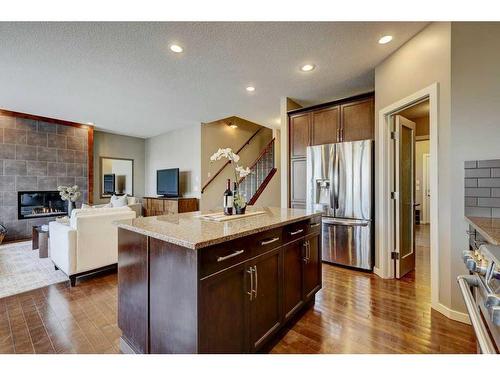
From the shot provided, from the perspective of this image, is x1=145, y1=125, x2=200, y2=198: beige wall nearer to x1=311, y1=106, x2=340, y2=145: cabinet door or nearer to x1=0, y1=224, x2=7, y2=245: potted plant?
x1=311, y1=106, x2=340, y2=145: cabinet door

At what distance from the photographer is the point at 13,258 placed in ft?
11.9

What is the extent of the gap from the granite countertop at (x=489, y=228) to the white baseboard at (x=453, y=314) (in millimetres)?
834

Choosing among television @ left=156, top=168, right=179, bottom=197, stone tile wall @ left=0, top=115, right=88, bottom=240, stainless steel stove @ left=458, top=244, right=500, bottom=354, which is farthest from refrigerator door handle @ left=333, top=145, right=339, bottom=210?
stone tile wall @ left=0, top=115, right=88, bottom=240

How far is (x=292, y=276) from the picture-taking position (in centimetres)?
181

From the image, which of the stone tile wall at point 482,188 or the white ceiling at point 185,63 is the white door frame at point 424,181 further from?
the stone tile wall at point 482,188

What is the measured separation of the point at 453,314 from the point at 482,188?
3.55ft

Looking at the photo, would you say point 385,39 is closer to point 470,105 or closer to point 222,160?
point 470,105

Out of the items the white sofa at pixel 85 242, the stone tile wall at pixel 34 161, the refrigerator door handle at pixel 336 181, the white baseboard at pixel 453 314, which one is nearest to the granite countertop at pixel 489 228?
the white baseboard at pixel 453 314

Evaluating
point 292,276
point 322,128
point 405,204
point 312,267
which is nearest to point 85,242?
point 292,276

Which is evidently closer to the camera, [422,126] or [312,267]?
[312,267]

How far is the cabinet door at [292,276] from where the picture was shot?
5.65 ft

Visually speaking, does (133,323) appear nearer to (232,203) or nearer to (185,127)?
(232,203)
